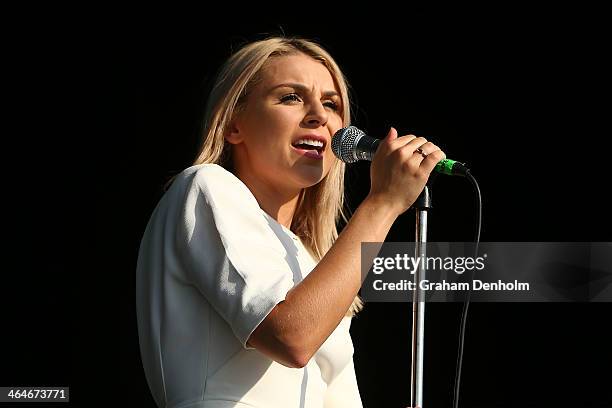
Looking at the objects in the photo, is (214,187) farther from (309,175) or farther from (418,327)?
(418,327)

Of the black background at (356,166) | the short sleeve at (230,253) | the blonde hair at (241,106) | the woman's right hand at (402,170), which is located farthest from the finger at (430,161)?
the black background at (356,166)

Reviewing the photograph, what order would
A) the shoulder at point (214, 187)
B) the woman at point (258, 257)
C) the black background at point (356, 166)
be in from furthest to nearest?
the black background at point (356, 166), the shoulder at point (214, 187), the woman at point (258, 257)

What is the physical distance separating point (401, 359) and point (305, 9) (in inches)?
49.8

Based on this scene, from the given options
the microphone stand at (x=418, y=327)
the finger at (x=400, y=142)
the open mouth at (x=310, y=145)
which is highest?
the open mouth at (x=310, y=145)

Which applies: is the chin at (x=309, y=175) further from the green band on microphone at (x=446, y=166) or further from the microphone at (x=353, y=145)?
the green band on microphone at (x=446, y=166)

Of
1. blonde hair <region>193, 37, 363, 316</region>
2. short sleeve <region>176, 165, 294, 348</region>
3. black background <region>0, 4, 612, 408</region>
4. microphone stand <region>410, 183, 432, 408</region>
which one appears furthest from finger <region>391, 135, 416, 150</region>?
black background <region>0, 4, 612, 408</region>

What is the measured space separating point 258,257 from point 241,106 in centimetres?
48

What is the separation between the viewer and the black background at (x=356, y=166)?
3109 millimetres

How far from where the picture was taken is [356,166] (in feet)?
10.9

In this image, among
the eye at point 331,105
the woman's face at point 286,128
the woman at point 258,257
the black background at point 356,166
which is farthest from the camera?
the black background at point 356,166

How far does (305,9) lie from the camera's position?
127 inches

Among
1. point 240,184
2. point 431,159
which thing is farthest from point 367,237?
point 240,184

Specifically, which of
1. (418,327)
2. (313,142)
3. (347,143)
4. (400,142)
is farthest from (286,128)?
(418,327)

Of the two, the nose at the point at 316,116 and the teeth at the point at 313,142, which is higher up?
the nose at the point at 316,116
